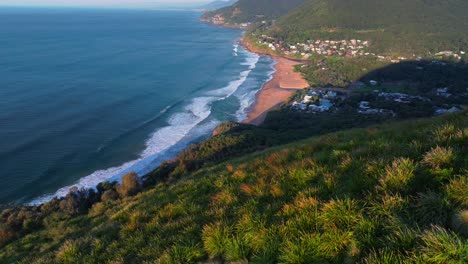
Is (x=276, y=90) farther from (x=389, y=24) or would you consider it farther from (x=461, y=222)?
(x=389, y=24)

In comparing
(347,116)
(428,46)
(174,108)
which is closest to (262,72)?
(174,108)

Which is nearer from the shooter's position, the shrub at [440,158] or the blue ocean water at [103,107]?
the shrub at [440,158]

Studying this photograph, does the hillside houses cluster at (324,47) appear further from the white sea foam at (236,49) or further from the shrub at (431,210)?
the shrub at (431,210)

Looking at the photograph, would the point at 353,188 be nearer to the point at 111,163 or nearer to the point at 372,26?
the point at 111,163

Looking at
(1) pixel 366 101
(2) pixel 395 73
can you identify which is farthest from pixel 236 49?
(1) pixel 366 101

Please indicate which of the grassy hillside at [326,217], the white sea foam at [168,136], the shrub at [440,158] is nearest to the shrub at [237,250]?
the grassy hillside at [326,217]

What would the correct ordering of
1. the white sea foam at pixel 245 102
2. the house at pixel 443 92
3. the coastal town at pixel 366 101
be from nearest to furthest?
the coastal town at pixel 366 101
the white sea foam at pixel 245 102
the house at pixel 443 92

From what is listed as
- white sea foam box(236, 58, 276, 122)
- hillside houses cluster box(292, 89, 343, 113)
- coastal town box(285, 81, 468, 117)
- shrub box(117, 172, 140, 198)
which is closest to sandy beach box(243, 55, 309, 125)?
white sea foam box(236, 58, 276, 122)

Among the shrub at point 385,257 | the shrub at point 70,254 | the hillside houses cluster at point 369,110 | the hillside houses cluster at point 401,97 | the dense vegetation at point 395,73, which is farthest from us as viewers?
the dense vegetation at point 395,73
